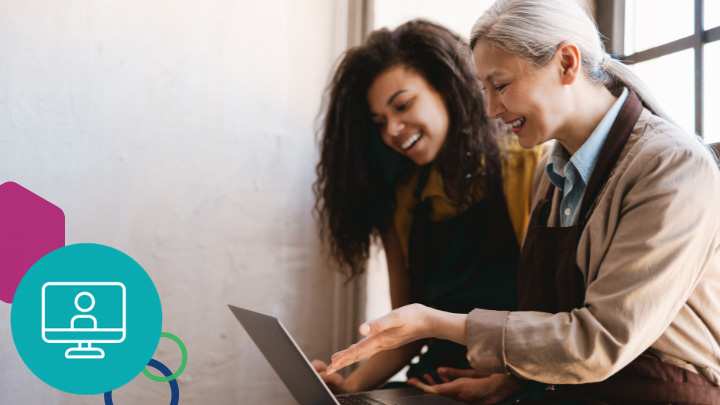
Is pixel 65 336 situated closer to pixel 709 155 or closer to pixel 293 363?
pixel 293 363

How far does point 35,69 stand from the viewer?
1.41m

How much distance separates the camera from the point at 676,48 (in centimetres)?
160

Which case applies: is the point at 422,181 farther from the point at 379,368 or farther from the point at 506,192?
the point at 379,368

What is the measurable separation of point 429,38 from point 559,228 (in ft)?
2.27

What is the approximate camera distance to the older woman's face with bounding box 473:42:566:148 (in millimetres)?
1108

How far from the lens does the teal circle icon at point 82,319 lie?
140 centimetres

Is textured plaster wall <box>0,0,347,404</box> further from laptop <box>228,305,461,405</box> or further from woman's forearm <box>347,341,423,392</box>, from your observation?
laptop <box>228,305,461,405</box>

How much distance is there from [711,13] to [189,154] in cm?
137

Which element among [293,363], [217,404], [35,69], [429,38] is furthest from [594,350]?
[35,69]

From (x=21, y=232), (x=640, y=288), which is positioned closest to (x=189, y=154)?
(x=21, y=232)

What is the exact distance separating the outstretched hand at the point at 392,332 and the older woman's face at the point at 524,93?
40 centimetres

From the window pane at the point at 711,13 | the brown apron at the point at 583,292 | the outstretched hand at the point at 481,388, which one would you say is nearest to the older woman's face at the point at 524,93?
the brown apron at the point at 583,292

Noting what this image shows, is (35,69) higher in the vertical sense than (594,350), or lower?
higher

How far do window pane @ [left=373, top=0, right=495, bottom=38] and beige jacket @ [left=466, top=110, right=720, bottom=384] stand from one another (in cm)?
100
